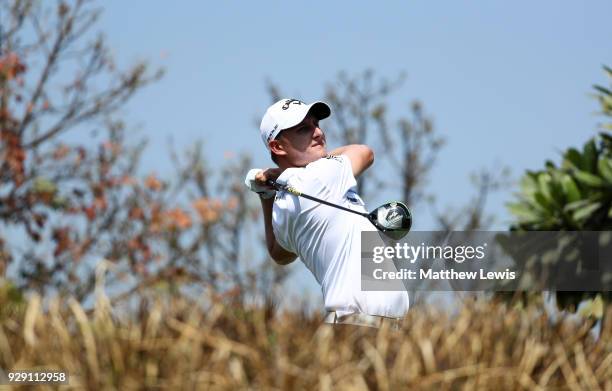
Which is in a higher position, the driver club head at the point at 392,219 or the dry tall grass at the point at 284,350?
the driver club head at the point at 392,219

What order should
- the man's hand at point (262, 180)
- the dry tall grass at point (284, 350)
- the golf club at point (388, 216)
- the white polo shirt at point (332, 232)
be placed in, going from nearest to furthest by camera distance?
the dry tall grass at point (284, 350) → the white polo shirt at point (332, 232) → the golf club at point (388, 216) → the man's hand at point (262, 180)

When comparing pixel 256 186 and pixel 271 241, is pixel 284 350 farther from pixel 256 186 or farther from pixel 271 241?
pixel 271 241

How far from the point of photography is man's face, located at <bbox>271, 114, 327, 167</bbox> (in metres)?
6.67

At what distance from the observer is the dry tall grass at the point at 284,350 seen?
415 cm

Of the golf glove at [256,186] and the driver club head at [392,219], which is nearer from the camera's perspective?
the driver club head at [392,219]

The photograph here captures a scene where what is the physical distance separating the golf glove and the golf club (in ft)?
0.41

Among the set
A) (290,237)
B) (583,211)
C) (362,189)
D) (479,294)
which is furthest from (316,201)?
(362,189)

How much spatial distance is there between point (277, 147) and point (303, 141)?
0.18 m

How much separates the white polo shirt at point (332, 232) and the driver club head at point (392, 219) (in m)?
0.06

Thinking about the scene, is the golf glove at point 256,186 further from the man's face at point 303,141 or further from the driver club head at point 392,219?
the driver club head at point 392,219

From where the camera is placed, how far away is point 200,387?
407 centimetres

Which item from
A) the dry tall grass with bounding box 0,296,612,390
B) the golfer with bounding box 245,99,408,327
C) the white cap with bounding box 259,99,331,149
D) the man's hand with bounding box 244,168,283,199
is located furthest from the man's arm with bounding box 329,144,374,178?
the dry tall grass with bounding box 0,296,612,390

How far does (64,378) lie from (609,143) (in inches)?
372

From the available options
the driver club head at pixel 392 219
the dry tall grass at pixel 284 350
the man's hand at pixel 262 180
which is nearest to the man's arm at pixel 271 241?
the man's hand at pixel 262 180
